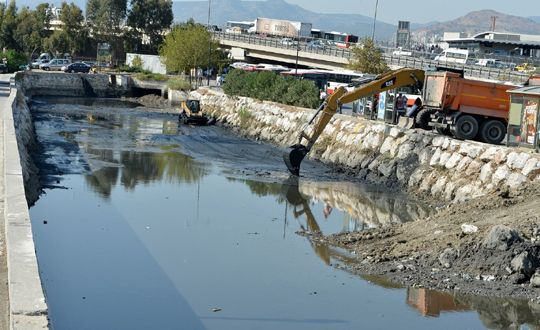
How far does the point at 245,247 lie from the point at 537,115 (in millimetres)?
9574

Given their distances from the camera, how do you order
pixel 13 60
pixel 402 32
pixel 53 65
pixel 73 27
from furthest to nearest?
pixel 402 32
pixel 73 27
pixel 53 65
pixel 13 60

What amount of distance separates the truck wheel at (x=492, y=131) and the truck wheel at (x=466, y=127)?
0.28m

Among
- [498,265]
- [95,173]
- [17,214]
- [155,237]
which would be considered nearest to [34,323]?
[17,214]

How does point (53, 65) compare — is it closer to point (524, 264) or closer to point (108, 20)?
point (108, 20)

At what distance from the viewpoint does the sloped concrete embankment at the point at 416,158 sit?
2316 cm

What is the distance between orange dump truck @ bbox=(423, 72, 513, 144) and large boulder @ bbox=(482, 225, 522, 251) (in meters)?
13.4

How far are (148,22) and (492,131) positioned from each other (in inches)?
3511

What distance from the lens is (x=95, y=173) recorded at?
91.7ft

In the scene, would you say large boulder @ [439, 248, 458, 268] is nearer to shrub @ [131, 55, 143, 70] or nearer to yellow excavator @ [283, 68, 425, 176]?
yellow excavator @ [283, 68, 425, 176]

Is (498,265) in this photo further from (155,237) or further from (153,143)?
(153,143)

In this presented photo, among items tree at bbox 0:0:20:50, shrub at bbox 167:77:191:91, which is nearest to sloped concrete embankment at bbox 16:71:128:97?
shrub at bbox 167:77:191:91

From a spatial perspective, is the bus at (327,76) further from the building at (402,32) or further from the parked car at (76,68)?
the building at (402,32)

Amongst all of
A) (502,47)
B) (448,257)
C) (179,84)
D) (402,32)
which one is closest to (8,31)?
(179,84)

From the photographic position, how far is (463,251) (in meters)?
15.8
